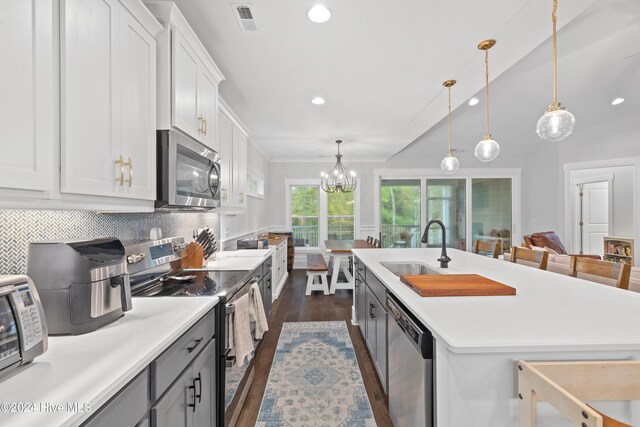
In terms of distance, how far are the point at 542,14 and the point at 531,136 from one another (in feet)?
16.5

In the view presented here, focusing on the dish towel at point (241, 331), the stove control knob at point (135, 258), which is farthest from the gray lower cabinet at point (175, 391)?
the stove control knob at point (135, 258)

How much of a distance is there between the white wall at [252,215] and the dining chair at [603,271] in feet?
11.2

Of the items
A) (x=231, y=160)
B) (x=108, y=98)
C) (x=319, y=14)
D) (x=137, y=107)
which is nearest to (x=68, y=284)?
(x=108, y=98)

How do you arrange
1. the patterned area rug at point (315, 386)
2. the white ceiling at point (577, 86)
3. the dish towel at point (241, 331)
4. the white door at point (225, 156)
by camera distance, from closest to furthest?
the dish towel at point (241, 331), the patterned area rug at point (315, 386), the white door at point (225, 156), the white ceiling at point (577, 86)

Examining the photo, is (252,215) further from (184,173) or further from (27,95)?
(27,95)

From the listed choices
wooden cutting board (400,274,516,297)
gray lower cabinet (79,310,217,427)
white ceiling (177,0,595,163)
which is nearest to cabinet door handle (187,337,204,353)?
gray lower cabinet (79,310,217,427)

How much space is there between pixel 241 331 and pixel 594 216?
6.59 metres

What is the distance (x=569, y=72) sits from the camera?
13.0 feet

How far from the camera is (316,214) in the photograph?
6969 millimetres

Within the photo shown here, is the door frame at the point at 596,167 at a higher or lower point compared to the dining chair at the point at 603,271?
higher

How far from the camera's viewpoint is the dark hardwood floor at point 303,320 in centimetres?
197

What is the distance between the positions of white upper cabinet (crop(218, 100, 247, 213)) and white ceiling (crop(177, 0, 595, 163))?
Result: 347mm

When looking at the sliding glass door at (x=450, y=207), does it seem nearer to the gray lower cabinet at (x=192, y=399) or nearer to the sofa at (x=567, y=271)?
the sofa at (x=567, y=271)

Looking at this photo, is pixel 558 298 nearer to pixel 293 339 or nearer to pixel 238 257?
pixel 293 339
